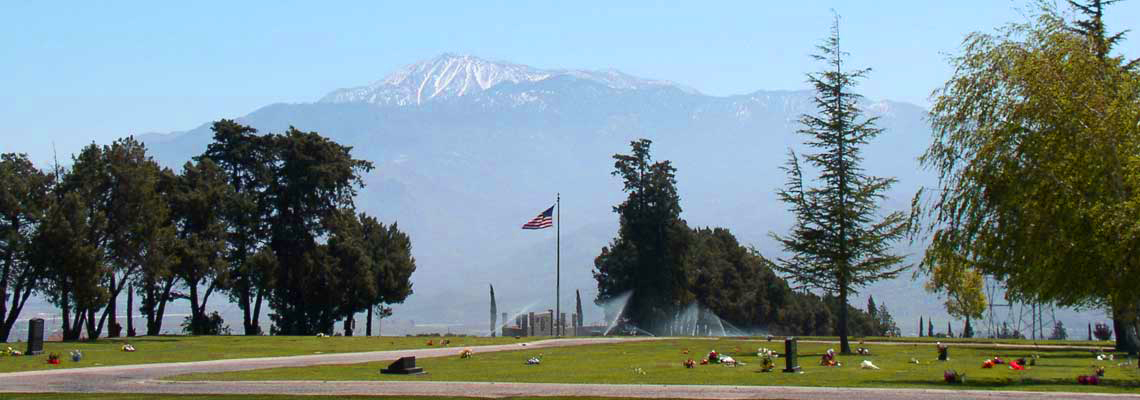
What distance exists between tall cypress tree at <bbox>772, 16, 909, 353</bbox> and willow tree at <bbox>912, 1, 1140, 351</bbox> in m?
18.4

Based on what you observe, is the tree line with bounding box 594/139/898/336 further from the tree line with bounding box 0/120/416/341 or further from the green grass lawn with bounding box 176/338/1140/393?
the green grass lawn with bounding box 176/338/1140/393

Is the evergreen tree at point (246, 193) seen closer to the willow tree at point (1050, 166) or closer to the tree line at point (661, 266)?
the tree line at point (661, 266)

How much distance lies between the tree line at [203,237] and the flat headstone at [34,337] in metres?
16.5

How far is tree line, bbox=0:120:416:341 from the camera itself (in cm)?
5700

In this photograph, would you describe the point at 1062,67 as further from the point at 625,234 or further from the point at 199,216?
the point at 625,234

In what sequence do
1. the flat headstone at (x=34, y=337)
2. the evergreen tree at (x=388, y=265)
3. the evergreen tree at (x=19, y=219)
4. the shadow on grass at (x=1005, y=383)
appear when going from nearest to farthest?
the shadow on grass at (x=1005, y=383)
the flat headstone at (x=34, y=337)
the evergreen tree at (x=19, y=219)
the evergreen tree at (x=388, y=265)

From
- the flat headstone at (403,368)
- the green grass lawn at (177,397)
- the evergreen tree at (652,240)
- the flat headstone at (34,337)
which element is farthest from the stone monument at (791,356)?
the evergreen tree at (652,240)

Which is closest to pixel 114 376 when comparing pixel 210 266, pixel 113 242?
pixel 113 242

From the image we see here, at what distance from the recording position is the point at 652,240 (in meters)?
94.5

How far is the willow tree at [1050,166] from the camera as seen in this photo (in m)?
24.9

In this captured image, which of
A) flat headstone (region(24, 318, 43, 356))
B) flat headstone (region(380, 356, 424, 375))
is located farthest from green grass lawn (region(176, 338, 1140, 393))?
flat headstone (region(24, 318, 43, 356))

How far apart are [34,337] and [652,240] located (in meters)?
61.3

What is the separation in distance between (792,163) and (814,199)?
235cm

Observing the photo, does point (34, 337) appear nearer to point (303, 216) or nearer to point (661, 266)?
point (303, 216)
